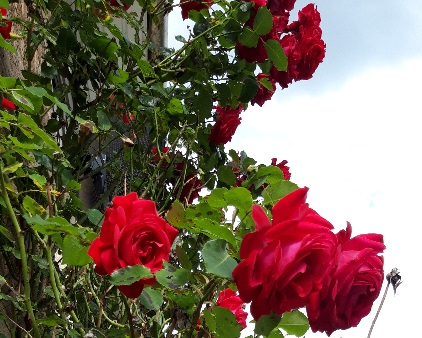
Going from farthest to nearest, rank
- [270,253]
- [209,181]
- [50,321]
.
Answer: [209,181] → [50,321] → [270,253]

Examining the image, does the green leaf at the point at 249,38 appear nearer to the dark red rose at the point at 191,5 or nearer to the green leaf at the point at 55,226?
the dark red rose at the point at 191,5

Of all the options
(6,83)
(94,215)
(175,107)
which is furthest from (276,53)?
(6,83)

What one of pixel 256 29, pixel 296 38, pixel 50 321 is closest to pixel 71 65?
pixel 256 29

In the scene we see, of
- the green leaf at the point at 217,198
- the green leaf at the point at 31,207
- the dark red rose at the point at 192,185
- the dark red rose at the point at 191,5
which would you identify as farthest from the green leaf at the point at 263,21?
the green leaf at the point at 217,198

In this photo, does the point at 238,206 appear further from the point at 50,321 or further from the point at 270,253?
the point at 50,321

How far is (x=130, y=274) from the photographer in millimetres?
796

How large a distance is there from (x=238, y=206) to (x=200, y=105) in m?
Answer: 1.31

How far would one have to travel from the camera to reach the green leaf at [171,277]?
83cm

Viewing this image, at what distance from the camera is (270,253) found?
72cm

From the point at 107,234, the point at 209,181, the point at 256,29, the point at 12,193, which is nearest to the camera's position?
the point at 107,234

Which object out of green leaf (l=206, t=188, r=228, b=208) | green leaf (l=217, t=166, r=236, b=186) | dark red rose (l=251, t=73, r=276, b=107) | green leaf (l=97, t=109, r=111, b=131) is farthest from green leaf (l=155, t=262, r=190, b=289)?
dark red rose (l=251, t=73, r=276, b=107)

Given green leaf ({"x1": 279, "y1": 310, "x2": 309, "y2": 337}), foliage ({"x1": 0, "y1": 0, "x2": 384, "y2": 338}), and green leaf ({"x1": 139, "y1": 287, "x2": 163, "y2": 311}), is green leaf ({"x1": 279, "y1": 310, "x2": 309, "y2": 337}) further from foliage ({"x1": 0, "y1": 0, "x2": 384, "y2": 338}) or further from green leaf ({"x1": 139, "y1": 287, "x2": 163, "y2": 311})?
foliage ({"x1": 0, "y1": 0, "x2": 384, "y2": 338})

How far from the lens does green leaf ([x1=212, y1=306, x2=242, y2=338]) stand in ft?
2.95

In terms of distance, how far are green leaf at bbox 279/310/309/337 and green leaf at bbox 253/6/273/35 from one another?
117cm
